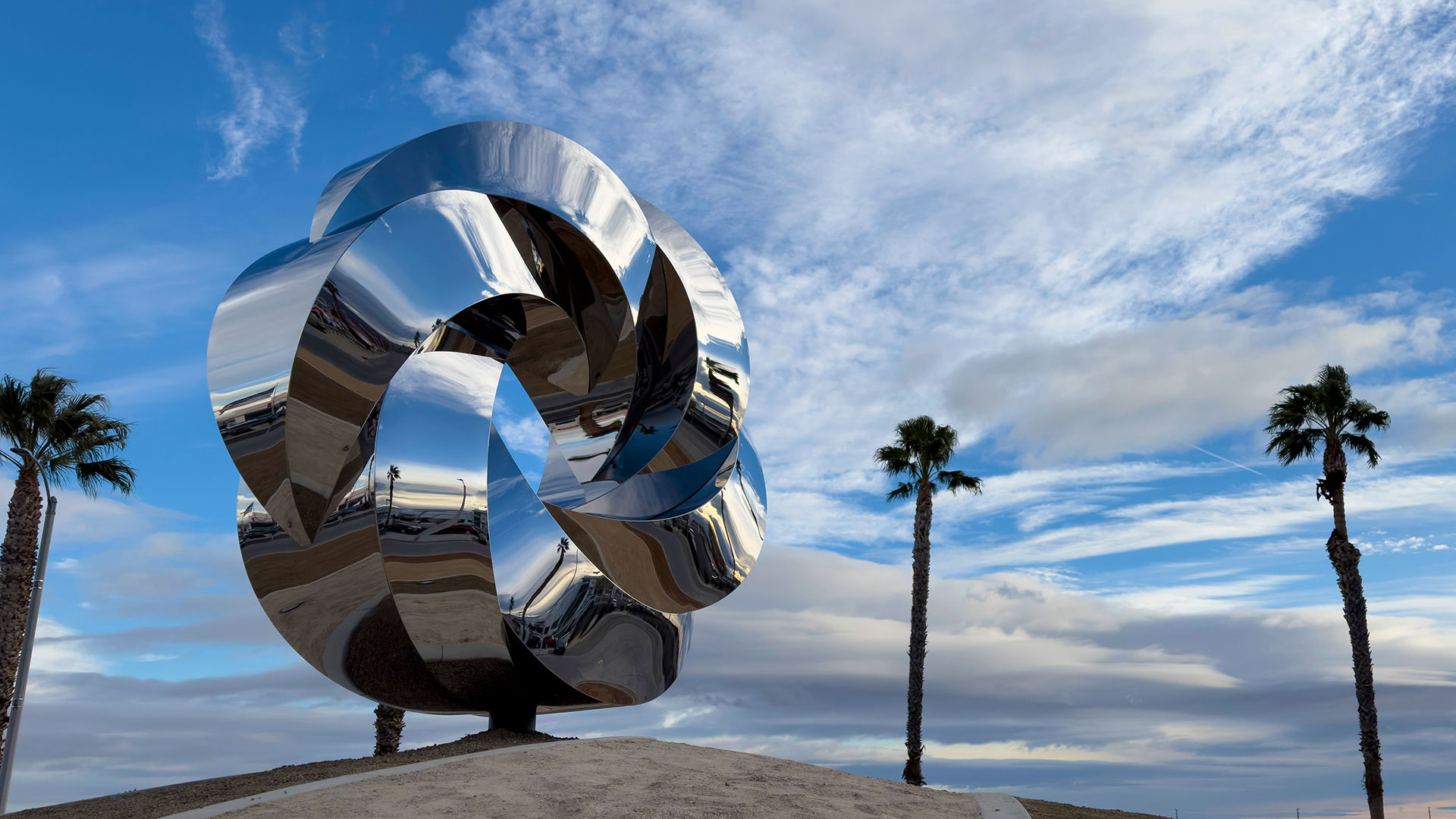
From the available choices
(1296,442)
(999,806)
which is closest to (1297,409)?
(1296,442)

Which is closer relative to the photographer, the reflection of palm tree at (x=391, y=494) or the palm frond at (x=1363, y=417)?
the reflection of palm tree at (x=391, y=494)

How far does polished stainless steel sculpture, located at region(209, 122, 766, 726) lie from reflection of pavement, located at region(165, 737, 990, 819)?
164 centimetres

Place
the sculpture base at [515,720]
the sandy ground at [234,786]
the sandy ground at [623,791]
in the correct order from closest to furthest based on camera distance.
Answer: the sandy ground at [623,791]
the sandy ground at [234,786]
the sculpture base at [515,720]

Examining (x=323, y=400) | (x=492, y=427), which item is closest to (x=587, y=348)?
(x=492, y=427)

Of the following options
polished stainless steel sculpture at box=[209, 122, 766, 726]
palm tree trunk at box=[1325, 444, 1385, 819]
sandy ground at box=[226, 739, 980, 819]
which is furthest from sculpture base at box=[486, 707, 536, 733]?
palm tree trunk at box=[1325, 444, 1385, 819]

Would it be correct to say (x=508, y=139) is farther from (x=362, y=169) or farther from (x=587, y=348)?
(x=587, y=348)

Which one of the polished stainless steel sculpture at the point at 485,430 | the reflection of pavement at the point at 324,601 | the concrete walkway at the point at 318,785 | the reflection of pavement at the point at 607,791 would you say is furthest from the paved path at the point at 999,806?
the reflection of pavement at the point at 324,601

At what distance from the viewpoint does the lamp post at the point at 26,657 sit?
18.5 metres

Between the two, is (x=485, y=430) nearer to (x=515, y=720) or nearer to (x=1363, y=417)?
(x=515, y=720)

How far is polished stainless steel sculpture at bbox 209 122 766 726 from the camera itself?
1068 cm

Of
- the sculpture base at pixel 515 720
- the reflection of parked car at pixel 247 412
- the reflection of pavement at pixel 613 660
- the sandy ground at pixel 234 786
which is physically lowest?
the sandy ground at pixel 234 786

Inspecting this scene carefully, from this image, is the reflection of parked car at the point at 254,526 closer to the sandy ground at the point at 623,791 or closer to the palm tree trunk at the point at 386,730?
the sandy ground at the point at 623,791

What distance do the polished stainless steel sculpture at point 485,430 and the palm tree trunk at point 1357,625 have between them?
17.2 m

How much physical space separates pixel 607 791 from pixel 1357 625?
2108cm
